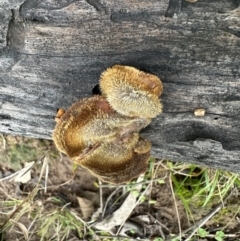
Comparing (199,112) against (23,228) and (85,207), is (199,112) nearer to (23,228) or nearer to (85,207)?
(85,207)

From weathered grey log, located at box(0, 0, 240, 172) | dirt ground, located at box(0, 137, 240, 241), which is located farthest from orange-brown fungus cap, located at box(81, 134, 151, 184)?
dirt ground, located at box(0, 137, 240, 241)

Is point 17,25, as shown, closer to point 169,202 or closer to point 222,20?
point 222,20

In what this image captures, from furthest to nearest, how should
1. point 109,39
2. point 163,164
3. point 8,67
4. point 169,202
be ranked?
point 169,202 → point 163,164 → point 8,67 → point 109,39

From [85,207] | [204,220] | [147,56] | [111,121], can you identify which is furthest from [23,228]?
[147,56]

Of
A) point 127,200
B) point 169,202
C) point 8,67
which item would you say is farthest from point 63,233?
point 8,67

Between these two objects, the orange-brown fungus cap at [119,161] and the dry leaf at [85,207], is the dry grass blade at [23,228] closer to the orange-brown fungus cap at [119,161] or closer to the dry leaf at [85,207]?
the dry leaf at [85,207]

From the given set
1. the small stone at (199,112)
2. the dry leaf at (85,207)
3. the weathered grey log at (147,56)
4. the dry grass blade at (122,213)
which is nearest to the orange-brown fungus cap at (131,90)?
the weathered grey log at (147,56)
